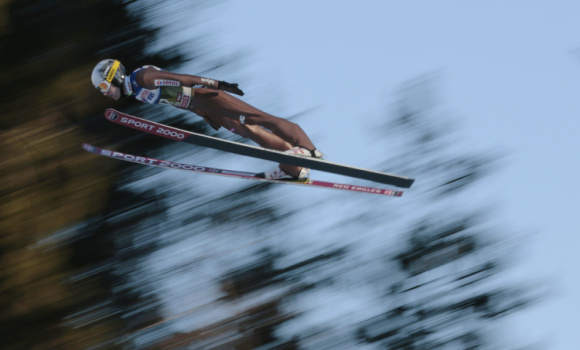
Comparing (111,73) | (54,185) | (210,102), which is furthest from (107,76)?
(54,185)

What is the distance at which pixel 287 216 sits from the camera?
10172mm

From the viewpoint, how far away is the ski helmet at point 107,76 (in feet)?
22.3

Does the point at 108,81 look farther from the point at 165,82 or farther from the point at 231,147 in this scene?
the point at 231,147

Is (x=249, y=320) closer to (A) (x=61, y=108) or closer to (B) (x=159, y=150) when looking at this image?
(B) (x=159, y=150)

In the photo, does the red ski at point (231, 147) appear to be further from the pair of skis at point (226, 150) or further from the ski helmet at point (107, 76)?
the ski helmet at point (107, 76)

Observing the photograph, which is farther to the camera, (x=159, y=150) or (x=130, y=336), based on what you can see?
(x=159, y=150)

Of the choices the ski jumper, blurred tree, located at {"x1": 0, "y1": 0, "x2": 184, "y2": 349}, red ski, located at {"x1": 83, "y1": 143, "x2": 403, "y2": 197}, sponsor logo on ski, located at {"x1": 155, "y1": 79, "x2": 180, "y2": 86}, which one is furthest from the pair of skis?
blurred tree, located at {"x1": 0, "y1": 0, "x2": 184, "y2": 349}

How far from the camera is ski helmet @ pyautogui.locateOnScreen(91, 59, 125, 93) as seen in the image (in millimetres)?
6785

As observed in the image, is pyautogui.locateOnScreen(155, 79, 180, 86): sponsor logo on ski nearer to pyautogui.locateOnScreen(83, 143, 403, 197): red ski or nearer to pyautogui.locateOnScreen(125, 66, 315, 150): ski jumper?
pyautogui.locateOnScreen(125, 66, 315, 150): ski jumper

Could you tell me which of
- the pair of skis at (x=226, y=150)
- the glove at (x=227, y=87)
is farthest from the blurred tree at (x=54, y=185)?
the glove at (x=227, y=87)

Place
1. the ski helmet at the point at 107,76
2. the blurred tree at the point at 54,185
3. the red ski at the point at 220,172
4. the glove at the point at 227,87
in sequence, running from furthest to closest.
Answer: the blurred tree at the point at 54,185 < the red ski at the point at 220,172 < the ski helmet at the point at 107,76 < the glove at the point at 227,87

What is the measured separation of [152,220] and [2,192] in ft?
7.04

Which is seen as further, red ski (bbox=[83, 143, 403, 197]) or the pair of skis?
red ski (bbox=[83, 143, 403, 197])

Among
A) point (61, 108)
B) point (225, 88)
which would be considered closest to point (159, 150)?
point (61, 108)
